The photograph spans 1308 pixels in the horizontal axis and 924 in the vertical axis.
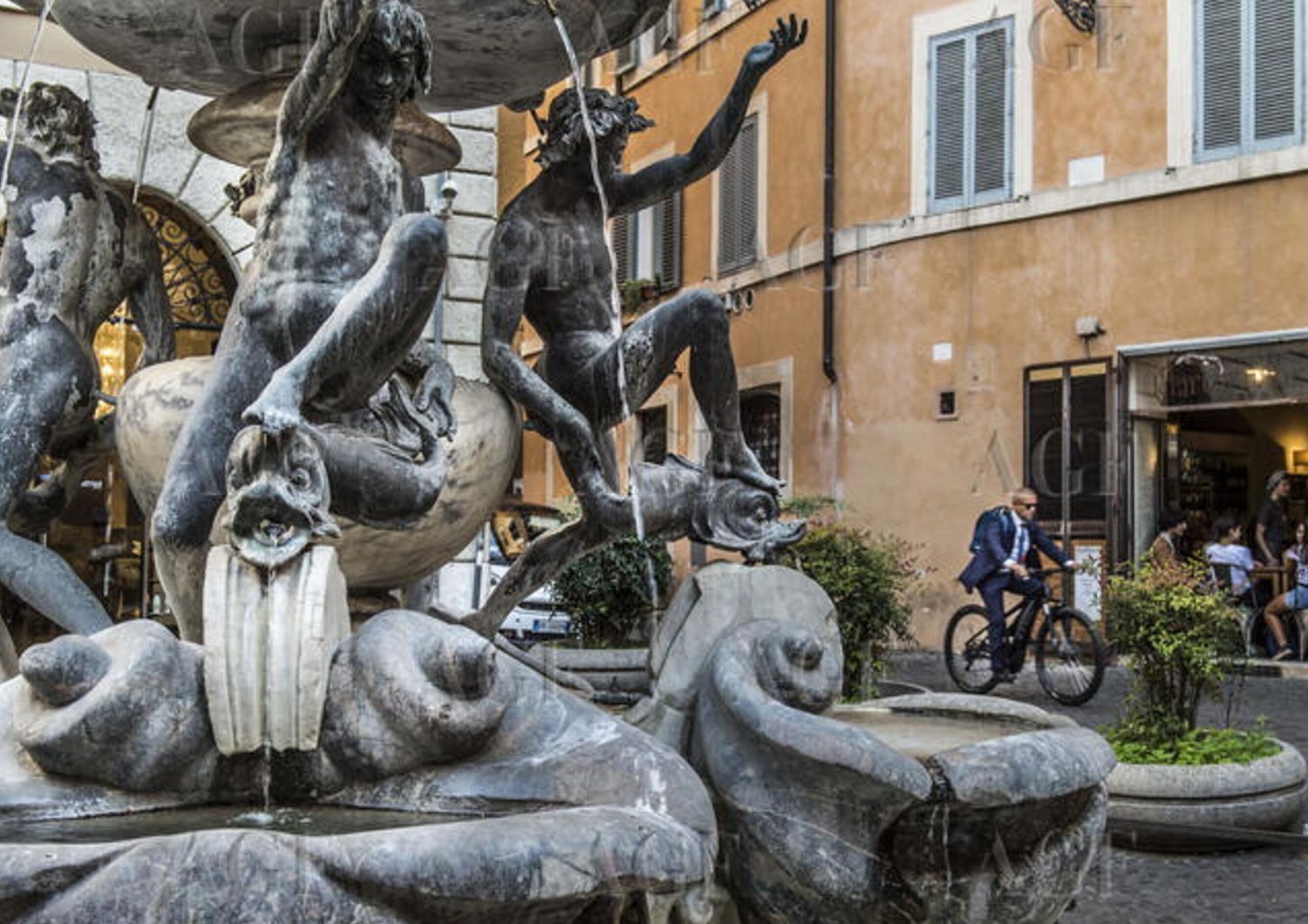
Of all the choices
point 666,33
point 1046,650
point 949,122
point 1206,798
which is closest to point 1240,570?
point 1046,650

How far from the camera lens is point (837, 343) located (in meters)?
17.9

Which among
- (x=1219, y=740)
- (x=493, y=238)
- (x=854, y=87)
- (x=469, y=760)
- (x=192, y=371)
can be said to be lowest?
(x=1219, y=740)

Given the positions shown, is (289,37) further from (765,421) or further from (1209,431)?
(765,421)

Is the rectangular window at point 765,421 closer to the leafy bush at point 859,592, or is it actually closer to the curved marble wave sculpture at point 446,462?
the leafy bush at point 859,592

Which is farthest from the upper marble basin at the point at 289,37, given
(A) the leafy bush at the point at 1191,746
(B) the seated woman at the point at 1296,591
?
(B) the seated woman at the point at 1296,591

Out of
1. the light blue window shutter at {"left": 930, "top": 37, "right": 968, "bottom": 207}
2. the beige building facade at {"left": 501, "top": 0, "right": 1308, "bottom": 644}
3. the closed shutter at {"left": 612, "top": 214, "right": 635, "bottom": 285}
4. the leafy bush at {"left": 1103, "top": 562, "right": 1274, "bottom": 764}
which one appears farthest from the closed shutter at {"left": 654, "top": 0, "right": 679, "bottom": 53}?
the leafy bush at {"left": 1103, "top": 562, "right": 1274, "bottom": 764}

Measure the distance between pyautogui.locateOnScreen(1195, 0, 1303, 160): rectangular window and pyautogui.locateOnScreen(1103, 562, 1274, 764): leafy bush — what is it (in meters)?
8.52

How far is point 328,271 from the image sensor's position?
3.31m

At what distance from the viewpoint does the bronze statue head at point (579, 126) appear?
387cm

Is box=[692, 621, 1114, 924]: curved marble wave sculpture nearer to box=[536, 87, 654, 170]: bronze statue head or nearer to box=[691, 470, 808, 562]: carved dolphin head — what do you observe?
box=[691, 470, 808, 562]: carved dolphin head

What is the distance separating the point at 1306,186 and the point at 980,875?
12.1 m

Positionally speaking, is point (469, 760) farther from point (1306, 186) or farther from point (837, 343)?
point (837, 343)

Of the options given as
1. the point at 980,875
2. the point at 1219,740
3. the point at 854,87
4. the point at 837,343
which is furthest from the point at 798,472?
the point at 980,875

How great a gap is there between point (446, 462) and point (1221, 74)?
1249 centimetres
